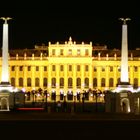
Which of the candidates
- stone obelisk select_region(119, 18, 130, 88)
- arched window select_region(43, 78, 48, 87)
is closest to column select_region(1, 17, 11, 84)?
stone obelisk select_region(119, 18, 130, 88)

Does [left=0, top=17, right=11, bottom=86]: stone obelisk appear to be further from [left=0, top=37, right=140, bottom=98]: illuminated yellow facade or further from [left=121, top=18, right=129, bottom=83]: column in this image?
[left=0, top=37, right=140, bottom=98]: illuminated yellow facade

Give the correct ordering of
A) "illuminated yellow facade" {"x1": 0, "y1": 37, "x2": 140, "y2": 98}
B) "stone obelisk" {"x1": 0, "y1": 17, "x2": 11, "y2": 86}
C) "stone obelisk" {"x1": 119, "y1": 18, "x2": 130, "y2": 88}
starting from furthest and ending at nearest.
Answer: "illuminated yellow facade" {"x1": 0, "y1": 37, "x2": 140, "y2": 98}
"stone obelisk" {"x1": 0, "y1": 17, "x2": 11, "y2": 86}
"stone obelisk" {"x1": 119, "y1": 18, "x2": 130, "y2": 88}

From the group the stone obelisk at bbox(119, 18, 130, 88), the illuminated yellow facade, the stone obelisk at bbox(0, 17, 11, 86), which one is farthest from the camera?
the illuminated yellow facade

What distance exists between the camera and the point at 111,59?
142 meters

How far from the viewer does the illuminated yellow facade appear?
141m

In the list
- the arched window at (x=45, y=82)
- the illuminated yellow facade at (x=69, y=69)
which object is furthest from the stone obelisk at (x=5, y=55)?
the arched window at (x=45, y=82)

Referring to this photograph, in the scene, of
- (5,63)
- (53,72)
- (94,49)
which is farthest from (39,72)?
(5,63)

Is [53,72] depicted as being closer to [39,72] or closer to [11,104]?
[39,72]

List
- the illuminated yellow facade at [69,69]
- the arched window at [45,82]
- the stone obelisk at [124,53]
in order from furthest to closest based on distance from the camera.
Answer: the arched window at [45,82], the illuminated yellow facade at [69,69], the stone obelisk at [124,53]

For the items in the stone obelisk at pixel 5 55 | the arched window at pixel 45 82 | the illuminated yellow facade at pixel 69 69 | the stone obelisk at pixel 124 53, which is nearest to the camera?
the stone obelisk at pixel 124 53

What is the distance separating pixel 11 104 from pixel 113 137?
4673 centimetres

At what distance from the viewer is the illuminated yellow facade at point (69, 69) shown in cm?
14075

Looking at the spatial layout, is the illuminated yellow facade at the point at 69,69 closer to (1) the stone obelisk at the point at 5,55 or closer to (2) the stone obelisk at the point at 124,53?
(1) the stone obelisk at the point at 5,55

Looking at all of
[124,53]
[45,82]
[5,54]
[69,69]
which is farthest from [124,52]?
[45,82]
